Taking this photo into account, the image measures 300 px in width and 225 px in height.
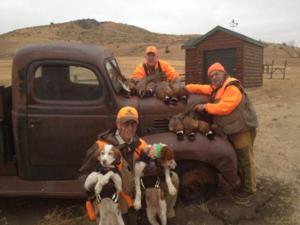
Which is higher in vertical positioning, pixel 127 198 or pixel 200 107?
pixel 200 107

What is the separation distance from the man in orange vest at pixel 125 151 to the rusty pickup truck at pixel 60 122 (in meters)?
0.59

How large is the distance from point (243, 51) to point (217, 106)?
45.9ft

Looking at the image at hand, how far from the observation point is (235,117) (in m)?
4.61

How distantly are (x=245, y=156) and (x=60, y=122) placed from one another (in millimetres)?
2271

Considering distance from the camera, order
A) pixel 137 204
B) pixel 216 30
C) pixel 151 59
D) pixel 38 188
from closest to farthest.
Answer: pixel 137 204 → pixel 38 188 → pixel 151 59 → pixel 216 30

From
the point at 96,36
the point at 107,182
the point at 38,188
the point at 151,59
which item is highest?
the point at 96,36

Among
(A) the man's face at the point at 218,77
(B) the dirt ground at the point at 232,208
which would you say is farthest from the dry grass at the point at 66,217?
(A) the man's face at the point at 218,77

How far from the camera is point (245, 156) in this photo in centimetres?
476

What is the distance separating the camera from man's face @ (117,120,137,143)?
369cm

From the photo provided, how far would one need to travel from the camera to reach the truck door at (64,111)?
4.43 metres

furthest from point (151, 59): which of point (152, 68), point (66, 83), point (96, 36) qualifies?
point (96, 36)

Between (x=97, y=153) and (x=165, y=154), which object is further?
(x=165, y=154)

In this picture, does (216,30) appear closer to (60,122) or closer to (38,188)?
(60,122)

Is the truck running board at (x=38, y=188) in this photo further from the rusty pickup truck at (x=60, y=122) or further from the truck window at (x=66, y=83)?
the truck window at (x=66, y=83)
